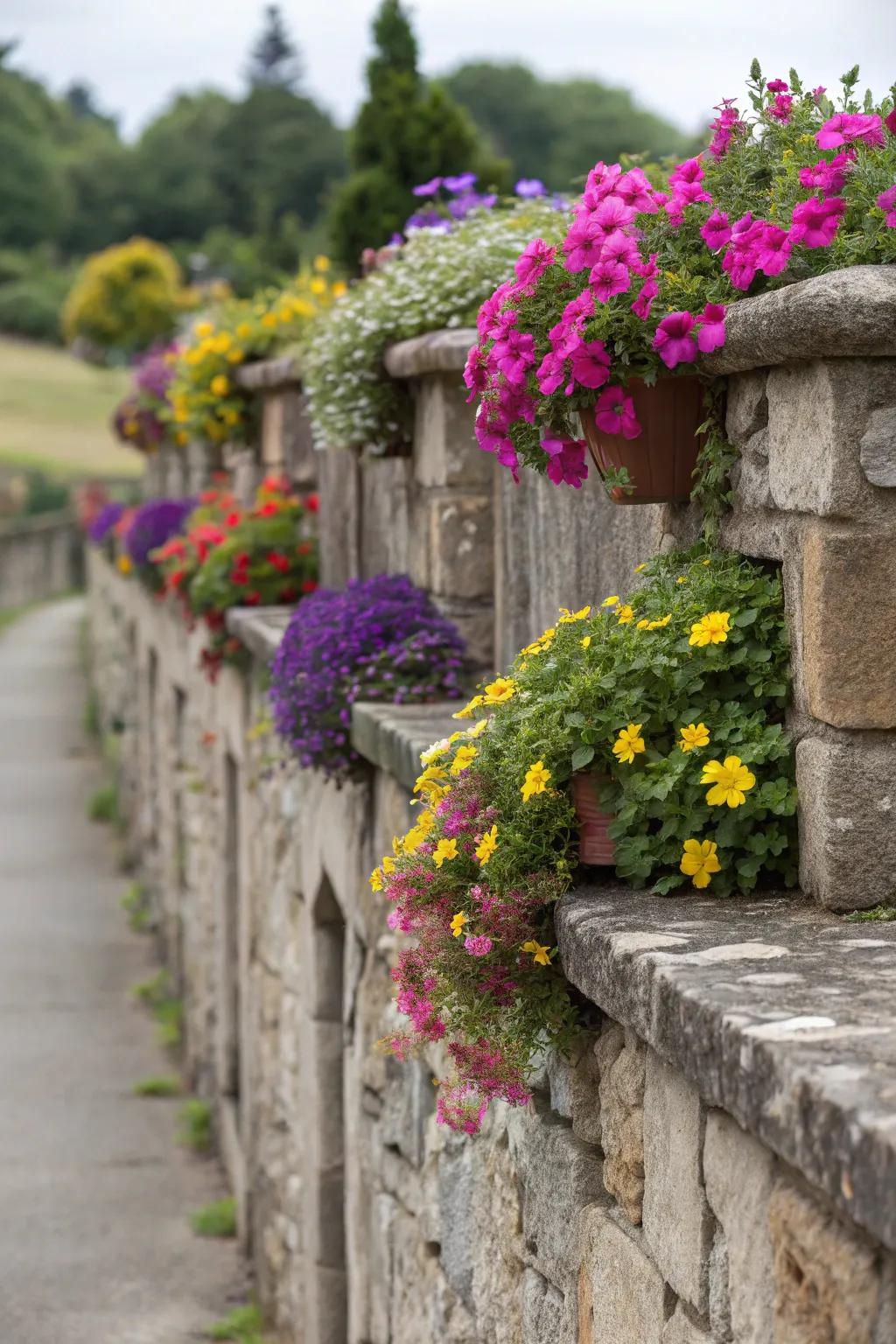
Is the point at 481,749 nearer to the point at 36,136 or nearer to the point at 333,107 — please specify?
the point at 333,107

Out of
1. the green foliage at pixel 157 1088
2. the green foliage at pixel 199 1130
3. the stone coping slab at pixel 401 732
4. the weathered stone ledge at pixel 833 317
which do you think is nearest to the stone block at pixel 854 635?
the weathered stone ledge at pixel 833 317

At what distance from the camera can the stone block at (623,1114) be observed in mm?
2328

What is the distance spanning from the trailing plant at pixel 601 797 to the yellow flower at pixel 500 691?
1.1 inches

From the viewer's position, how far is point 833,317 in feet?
7.02

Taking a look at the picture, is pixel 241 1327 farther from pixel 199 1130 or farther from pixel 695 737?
pixel 695 737

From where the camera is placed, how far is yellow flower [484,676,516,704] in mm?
2715

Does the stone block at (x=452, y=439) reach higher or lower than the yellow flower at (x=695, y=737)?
higher

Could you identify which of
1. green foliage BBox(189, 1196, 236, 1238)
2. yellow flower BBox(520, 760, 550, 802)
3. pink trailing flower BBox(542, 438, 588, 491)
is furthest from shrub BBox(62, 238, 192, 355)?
yellow flower BBox(520, 760, 550, 802)

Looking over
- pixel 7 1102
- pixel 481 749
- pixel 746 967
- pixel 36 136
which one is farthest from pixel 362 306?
pixel 36 136

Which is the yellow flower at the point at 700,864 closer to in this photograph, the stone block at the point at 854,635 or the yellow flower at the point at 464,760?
the stone block at the point at 854,635

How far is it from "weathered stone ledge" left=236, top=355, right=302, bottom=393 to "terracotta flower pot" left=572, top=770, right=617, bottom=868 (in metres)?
4.16

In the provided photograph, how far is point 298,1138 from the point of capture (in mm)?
5723

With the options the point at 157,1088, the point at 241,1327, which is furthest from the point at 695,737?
the point at 157,1088

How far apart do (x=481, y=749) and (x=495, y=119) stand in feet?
232
